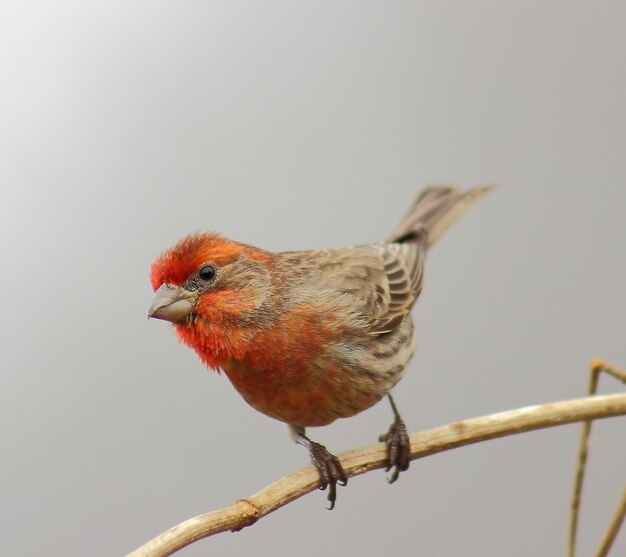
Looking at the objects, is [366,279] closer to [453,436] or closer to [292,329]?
[292,329]

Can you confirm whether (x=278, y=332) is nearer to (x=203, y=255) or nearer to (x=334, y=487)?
(x=203, y=255)

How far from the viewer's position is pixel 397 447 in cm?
308

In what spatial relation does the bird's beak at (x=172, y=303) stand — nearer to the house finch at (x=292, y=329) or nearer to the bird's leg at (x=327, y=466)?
the house finch at (x=292, y=329)

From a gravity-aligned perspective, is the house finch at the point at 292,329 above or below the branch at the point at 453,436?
above

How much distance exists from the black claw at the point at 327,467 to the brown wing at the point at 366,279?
49 cm

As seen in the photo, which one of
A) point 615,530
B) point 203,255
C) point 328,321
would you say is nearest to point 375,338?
point 328,321

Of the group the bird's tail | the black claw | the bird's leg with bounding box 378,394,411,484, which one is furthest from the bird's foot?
the bird's tail

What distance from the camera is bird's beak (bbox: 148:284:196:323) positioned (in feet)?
8.64

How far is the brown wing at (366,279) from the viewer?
3242 mm

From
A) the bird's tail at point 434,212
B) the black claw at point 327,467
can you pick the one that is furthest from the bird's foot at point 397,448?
the bird's tail at point 434,212

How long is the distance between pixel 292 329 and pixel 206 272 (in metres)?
0.36

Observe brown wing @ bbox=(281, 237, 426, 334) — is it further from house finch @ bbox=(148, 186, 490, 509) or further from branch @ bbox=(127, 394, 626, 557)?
branch @ bbox=(127, 394, 626, 557)

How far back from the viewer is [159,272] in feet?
8.91

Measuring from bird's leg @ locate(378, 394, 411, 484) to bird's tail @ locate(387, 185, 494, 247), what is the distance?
46.4 inches
